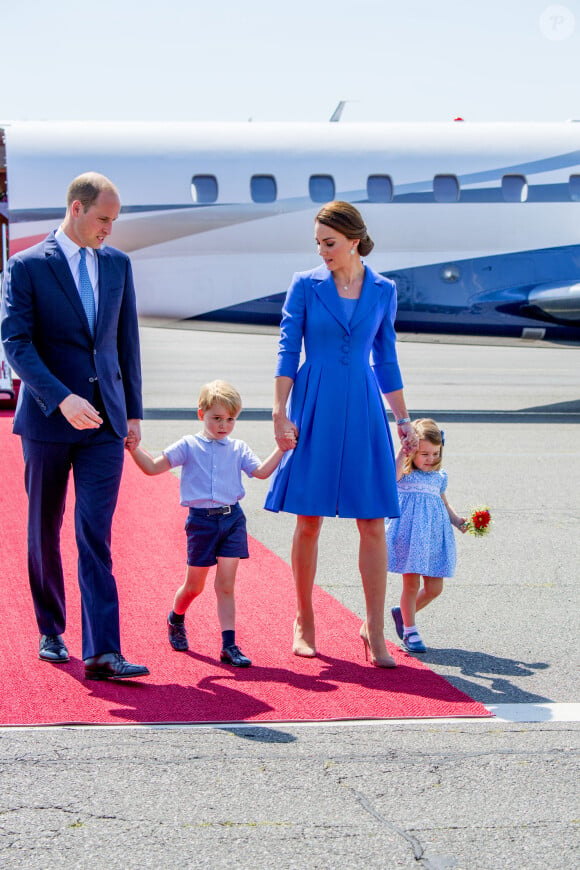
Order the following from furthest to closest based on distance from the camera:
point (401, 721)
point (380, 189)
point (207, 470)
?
1. point (380, 189)
2. point (207, 470)
3. point (401, 721)

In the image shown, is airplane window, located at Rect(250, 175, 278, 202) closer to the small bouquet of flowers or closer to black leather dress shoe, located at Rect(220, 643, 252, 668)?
the small bouquet of flowers

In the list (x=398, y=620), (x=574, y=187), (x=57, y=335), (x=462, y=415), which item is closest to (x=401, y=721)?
(x=398, y=620)

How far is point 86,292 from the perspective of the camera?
4.62 meters

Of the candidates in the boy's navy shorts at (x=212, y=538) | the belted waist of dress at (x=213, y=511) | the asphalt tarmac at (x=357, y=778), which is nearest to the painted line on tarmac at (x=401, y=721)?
the asphalt tarmac at (x=357, y=778)

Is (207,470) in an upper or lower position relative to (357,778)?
upper

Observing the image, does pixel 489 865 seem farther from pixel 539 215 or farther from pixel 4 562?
pixel 539 215

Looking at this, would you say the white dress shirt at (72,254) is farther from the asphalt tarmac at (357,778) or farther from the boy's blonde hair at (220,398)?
the asphalt tarmac at (357,778)

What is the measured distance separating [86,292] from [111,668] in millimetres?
1485

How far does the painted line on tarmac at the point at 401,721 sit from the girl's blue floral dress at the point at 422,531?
0.83 meters

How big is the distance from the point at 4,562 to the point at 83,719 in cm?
244

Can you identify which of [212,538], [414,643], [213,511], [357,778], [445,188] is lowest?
[357,778]

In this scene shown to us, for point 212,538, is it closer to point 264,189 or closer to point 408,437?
point 408,437

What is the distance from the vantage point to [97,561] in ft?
15.0

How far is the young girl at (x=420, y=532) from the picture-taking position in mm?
5090
